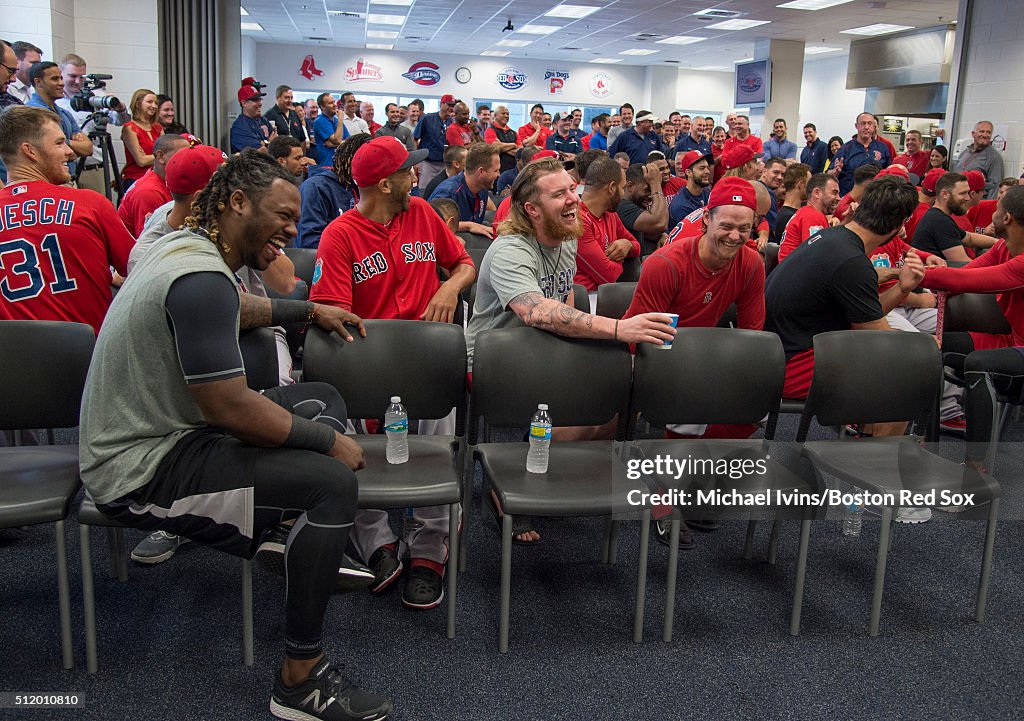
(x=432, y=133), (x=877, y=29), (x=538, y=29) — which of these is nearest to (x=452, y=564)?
(x=432, y=133)

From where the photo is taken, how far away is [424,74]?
2150 cm

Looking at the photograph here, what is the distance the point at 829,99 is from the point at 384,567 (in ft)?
67.2

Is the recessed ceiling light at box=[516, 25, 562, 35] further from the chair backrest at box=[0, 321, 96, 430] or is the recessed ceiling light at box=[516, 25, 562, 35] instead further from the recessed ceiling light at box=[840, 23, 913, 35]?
the chair backrest at box=[0, 321, 96, 430]

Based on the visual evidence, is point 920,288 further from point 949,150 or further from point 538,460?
point 949,150

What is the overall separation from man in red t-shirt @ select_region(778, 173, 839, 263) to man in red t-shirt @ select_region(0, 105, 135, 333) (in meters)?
3.49

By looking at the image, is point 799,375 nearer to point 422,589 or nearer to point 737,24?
point 422,589

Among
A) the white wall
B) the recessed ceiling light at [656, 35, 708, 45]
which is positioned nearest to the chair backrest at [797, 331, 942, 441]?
the recessed ceiling light at [656, 35, 708, 45]

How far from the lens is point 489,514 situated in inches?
117

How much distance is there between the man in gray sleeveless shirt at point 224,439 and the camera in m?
1.66

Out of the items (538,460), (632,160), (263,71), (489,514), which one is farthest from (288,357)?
(263,71)

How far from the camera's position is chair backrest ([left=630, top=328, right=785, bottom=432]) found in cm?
254

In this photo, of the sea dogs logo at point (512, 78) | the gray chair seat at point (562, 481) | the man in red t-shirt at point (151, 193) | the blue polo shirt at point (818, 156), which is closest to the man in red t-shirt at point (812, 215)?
the gray chair seat at point (562, 481)

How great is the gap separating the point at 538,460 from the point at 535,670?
22.8 inches

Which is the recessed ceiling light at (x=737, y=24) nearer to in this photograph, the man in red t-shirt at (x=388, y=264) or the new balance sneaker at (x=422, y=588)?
the man in red t-shirt at (x=388, y=264)
